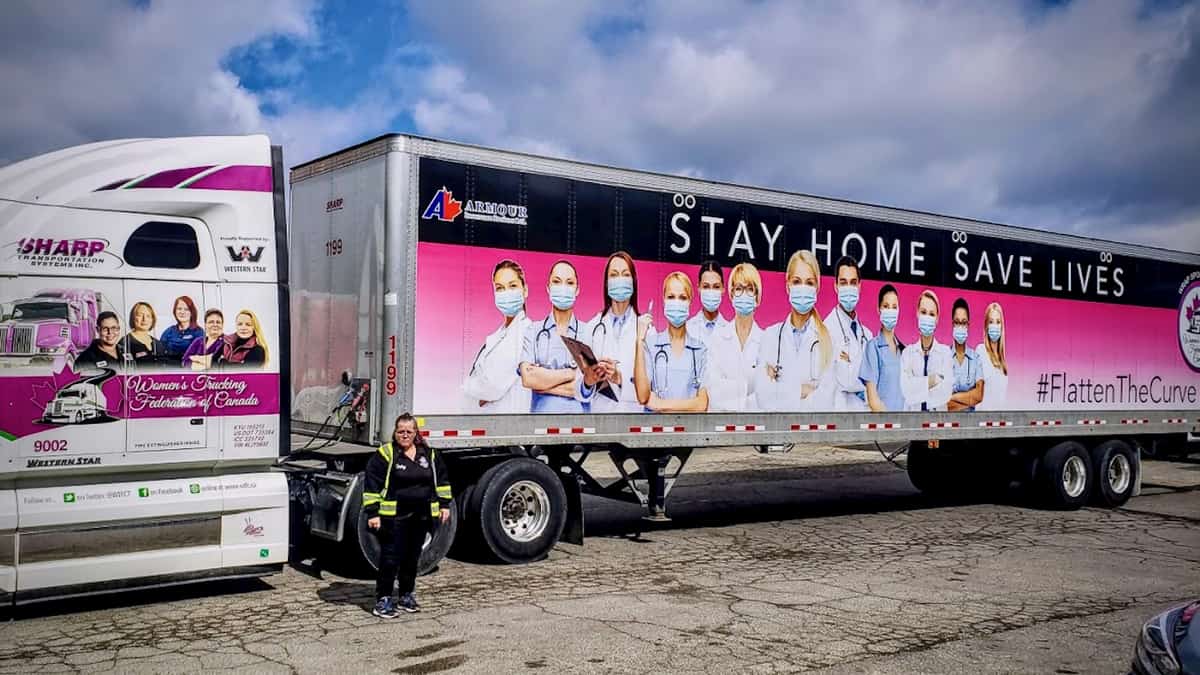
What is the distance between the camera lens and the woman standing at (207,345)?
8.55m

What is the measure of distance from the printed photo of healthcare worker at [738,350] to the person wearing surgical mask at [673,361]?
157 mm

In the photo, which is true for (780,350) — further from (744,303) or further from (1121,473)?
(1121,473)

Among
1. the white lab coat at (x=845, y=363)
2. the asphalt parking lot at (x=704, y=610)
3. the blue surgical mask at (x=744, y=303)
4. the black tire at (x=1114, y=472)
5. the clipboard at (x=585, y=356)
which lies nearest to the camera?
the asphalt parking lot at (x=704, y=610)

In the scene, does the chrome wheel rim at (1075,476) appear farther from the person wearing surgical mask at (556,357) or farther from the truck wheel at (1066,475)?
the person wearing surgical mask at (556,357)

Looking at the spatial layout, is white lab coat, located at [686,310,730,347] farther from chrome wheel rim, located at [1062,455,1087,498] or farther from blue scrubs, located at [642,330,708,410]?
chrome wheel rim, located at [1062,455,1087,498]

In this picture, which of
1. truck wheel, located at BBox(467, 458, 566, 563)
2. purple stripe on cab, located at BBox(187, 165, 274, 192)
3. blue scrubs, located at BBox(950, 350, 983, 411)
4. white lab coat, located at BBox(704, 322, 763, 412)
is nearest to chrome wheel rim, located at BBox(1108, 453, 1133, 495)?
blue scrubs, located at BBox(950, 350, 983, 411)

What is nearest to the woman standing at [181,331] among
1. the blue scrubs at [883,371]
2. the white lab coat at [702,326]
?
the white lab coat at [702,326]

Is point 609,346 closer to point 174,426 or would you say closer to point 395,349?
point 395,349

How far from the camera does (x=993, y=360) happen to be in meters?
14.8

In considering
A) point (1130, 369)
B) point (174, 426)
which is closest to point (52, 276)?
point (174, 426)

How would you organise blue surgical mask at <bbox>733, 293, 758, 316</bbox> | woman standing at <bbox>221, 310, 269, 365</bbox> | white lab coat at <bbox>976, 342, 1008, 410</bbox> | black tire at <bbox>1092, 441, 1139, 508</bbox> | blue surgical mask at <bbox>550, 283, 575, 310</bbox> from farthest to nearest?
black tire at <bbox>1092, 441, 1139, 508</bbox> → white lab coat at <bbox>976, 342, 1008, 410</bbox> → blue surgical mask at <bbox>733, 293, 758, 316</bbox> → blue surgical mask at <bbox>550, 283, 575, 310</bbox> → woman standing at <bbox>221, 310, 269, 365</bbox>

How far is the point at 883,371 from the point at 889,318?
0.68 metres

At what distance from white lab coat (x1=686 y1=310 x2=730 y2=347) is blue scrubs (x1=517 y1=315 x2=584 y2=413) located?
1535 millimetres

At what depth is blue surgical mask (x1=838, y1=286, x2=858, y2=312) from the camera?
513 inches
